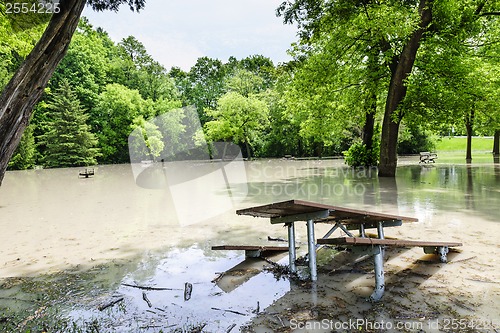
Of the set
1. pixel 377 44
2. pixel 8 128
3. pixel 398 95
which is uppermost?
pixel 377 44

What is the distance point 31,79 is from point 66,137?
124 feet

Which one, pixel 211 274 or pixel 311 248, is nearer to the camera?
pixel 311 248

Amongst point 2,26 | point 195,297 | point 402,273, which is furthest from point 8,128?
point 2,26

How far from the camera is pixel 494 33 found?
15617mm

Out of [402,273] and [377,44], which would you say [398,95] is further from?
[402,273]

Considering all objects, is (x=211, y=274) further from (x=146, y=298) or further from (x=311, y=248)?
(x=311, y=248)

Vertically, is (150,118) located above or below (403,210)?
above

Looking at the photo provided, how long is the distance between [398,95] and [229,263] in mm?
13277

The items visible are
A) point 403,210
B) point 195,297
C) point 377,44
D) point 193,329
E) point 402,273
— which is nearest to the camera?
point 193,329

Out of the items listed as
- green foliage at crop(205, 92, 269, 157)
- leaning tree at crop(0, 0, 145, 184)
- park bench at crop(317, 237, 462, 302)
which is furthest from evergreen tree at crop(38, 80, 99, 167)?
park bench at crop(317, 237, 462, 302)

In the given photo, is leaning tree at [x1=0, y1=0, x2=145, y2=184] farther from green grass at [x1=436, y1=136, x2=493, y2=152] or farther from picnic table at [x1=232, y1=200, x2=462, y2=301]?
green grass at [x1=436, y1=136, x2=493, y2=152]

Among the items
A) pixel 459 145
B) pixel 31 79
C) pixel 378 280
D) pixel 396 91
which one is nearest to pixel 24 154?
pixel 396 91

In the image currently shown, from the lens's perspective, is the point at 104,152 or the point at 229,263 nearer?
the point at 229,263

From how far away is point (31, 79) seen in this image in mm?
3498
